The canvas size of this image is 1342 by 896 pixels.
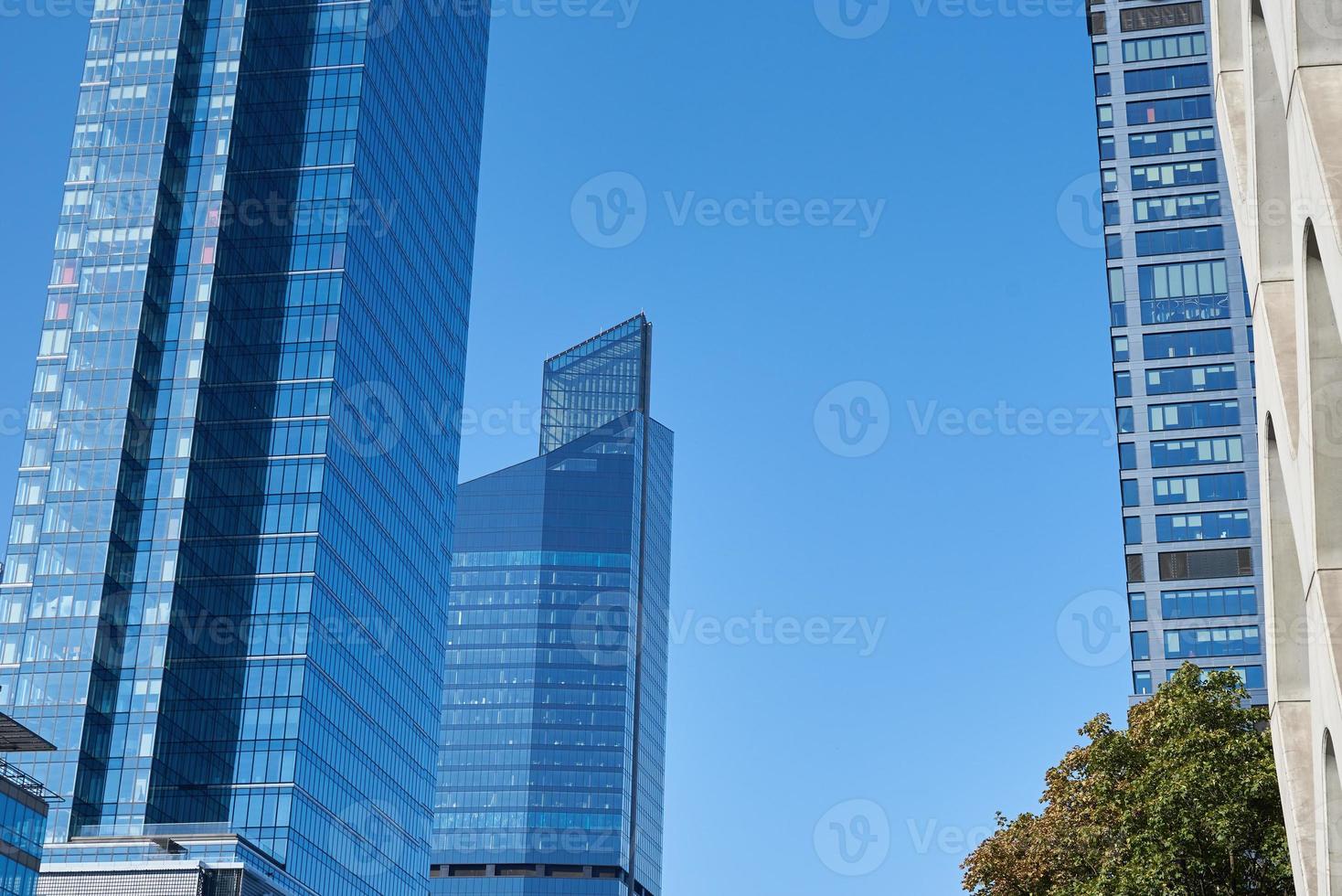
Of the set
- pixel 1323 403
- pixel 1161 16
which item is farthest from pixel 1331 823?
pixel 1161 16

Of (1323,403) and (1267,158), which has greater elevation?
(1267,158)

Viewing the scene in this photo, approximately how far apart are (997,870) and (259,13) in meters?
116

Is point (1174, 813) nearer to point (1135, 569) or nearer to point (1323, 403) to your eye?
point (1323, 403)

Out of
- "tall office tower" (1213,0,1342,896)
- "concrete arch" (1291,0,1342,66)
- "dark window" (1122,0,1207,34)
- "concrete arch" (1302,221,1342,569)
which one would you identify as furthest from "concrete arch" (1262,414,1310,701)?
"dark window" (1122,0,1207,34)

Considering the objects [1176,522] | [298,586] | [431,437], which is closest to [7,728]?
[298,586]

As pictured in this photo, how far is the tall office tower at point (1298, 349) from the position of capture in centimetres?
2697

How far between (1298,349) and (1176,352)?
76.3 metres

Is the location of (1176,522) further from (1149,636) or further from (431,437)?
(431,437)

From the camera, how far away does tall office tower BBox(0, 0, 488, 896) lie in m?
121

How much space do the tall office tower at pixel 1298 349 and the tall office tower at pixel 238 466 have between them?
88142mm

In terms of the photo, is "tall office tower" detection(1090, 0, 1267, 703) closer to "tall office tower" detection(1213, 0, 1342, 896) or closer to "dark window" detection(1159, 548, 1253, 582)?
"dark window" detection(1159, 548, 1253, 582)

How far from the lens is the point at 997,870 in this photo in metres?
48.4

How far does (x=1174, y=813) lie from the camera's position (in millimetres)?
41500

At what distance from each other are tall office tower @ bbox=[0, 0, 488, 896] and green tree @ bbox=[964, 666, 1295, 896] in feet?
Answer: 250
